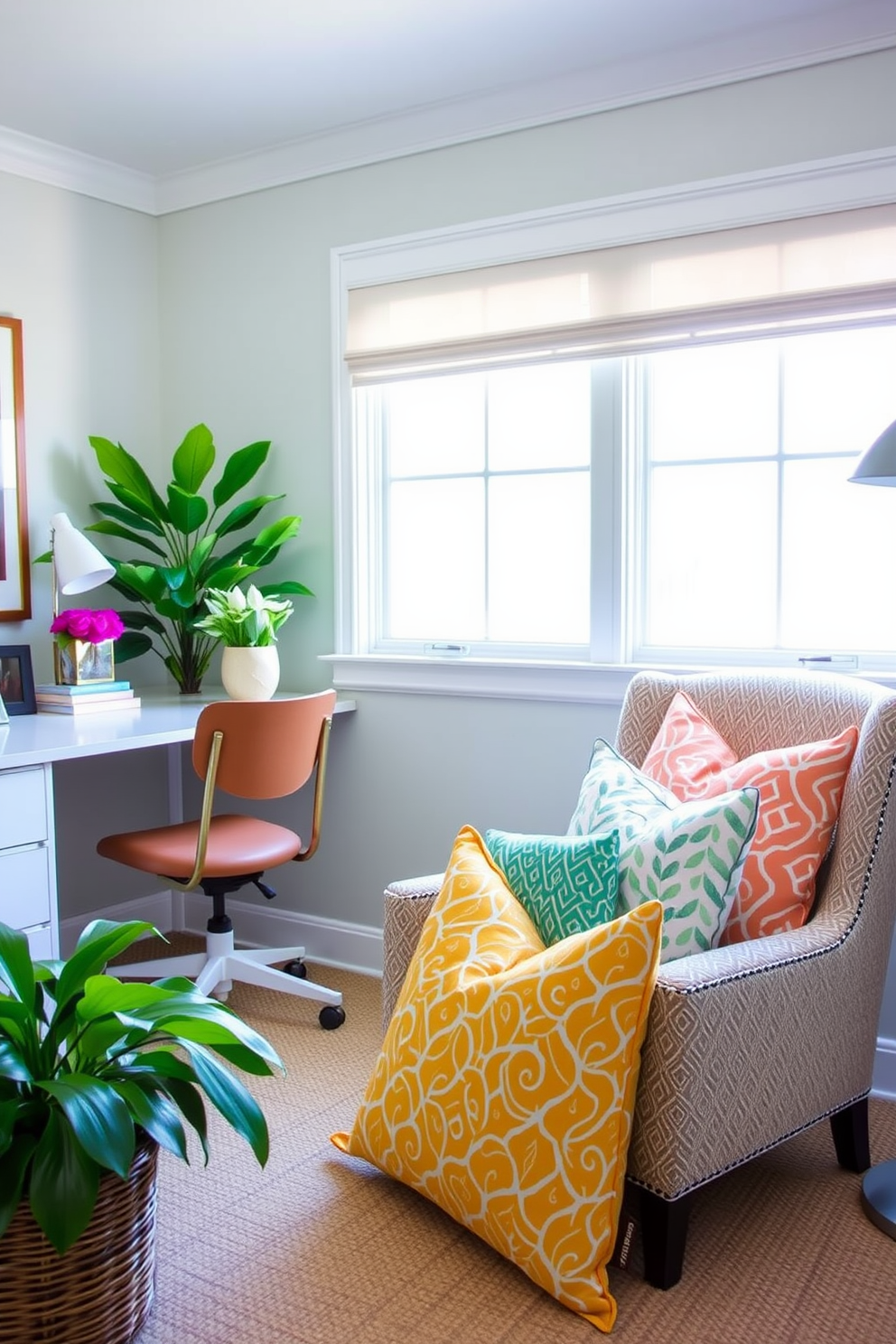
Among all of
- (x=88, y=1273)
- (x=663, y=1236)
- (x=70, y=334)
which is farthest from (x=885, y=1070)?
(x=70, y=334)

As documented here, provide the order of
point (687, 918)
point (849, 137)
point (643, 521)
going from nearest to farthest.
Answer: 1. point (687, 918)
2. point (849, 137)
3. point (643, 521)

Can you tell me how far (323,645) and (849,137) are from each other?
1.83m

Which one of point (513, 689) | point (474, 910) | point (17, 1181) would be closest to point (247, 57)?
point (513, 689)

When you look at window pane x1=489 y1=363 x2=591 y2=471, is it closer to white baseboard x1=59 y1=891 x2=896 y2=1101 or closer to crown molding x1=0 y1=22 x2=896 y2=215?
crown molding x1=0 y1=22 x2=896 y2=215

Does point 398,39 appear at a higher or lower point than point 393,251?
higher

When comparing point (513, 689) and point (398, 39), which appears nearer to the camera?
point (398, 39)

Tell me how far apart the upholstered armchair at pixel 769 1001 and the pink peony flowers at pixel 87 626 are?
1239 millimetres

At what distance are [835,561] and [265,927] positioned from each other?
77.0 inches

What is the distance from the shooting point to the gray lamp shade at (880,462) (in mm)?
1951

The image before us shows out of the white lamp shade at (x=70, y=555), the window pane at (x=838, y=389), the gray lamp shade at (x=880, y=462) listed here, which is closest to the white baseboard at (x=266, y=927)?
the white lamp shade at (x=70, y=555)

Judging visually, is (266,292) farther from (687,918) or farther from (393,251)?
(687,918)

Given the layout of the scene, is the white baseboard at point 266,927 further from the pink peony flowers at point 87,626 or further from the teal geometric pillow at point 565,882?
the teal geometric pillow at point 565,882

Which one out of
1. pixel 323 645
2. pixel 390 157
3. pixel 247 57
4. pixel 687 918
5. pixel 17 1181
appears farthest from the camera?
pixel 323 645

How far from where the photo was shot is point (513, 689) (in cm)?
298
